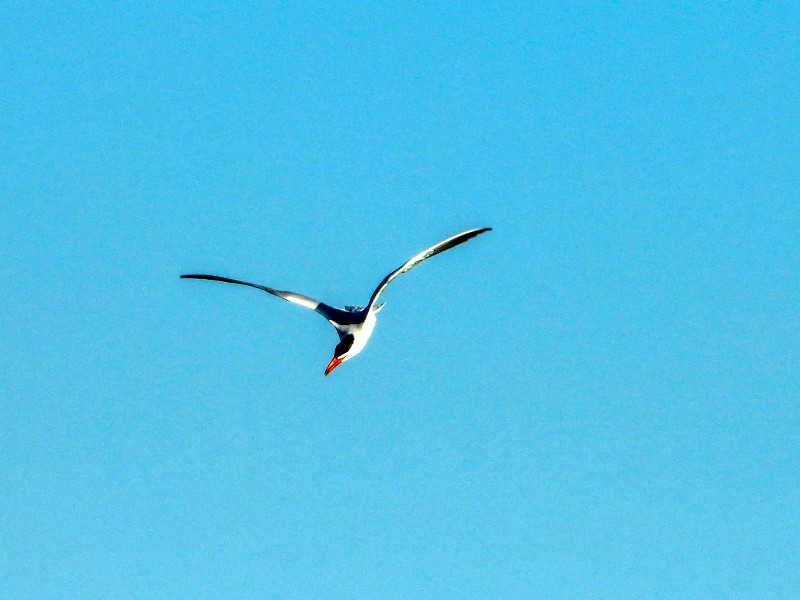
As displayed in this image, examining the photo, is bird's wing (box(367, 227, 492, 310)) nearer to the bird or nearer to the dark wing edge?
the bird

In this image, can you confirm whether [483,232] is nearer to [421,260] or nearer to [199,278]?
[421,260]

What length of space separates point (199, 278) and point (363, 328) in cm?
636

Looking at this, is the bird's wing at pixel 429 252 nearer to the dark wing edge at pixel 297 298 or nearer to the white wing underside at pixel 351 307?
the white wing underside at pixel 351 307

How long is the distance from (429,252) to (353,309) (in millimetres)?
4832

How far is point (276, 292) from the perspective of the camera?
44125mm

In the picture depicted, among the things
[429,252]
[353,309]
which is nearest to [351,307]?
[353,309]

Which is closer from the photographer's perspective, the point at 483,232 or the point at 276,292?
the point at 483,232

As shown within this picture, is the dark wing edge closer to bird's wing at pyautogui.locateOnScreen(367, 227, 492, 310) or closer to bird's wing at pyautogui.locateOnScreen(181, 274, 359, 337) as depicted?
bird's wing at pyautogui.locateOnScreen(181, 274, 359, 337)

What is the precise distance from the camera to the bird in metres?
39.1

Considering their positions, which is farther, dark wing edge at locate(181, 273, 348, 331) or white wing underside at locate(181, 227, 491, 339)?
dark wing edge at locate(181, 273, 348, 331)

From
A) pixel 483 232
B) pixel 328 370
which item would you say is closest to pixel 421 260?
pixel 483 232

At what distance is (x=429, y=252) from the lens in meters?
39.1

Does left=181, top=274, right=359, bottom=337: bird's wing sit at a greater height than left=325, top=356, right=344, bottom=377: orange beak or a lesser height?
greater

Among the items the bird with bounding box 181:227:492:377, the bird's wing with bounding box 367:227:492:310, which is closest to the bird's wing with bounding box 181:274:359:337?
the bird with bounding box 181:227:492:377
